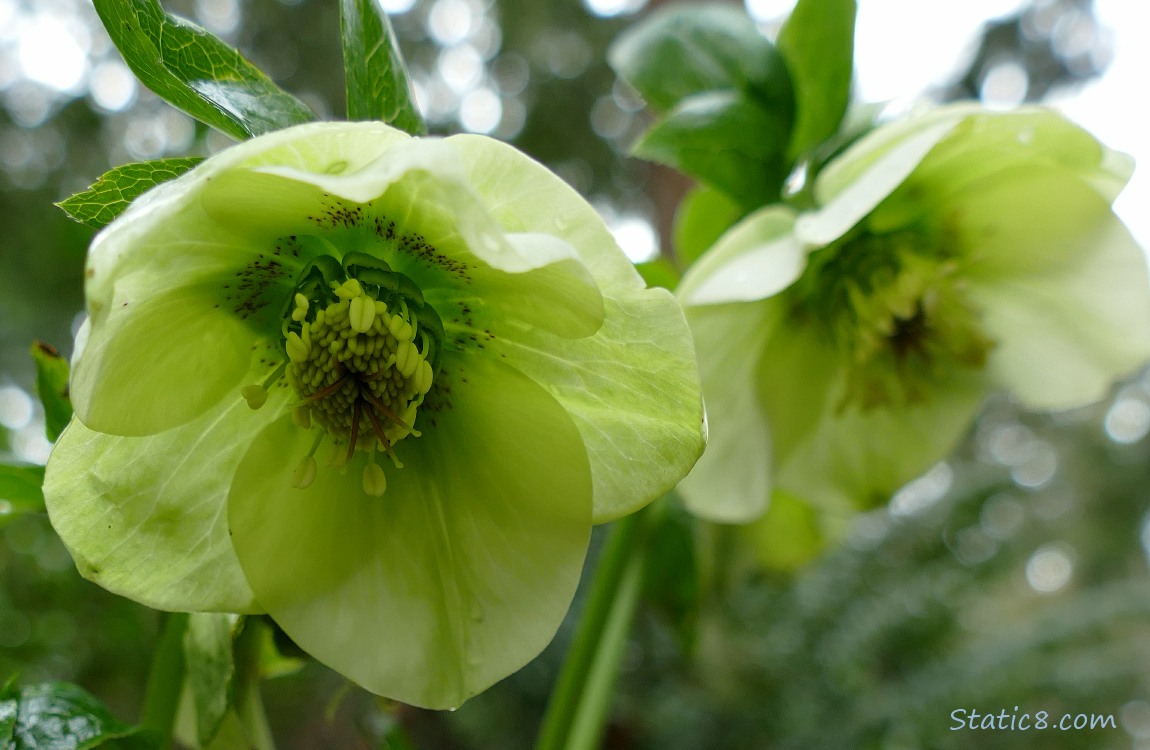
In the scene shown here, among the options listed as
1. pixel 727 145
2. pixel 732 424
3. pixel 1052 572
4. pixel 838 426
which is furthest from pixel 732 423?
pixel 1052 572

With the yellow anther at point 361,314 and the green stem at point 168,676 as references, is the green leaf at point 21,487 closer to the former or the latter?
the green stem at point 168,676

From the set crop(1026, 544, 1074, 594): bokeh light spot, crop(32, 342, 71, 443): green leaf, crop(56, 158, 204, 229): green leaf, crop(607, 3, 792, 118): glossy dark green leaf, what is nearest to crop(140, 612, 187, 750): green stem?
crop(32, 342, 71, 443): green leaf

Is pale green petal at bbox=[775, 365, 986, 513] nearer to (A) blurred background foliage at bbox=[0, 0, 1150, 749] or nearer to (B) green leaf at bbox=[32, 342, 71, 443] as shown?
(A) blurred background foliage at bbox=[0, 0, 1150, 749]

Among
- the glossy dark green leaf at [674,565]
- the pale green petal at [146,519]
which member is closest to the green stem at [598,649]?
the glossy dark green leaf at [674,565]

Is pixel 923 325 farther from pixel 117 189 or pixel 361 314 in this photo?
pixel 117 189

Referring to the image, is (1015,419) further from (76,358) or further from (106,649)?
(76,358)

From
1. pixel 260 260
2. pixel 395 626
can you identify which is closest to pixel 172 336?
pixel 260 260
